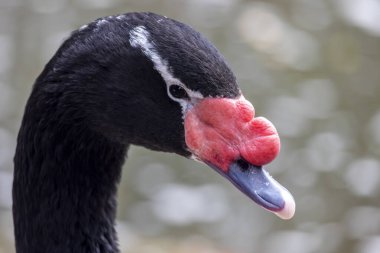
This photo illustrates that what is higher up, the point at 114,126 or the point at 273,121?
the point at 273,121

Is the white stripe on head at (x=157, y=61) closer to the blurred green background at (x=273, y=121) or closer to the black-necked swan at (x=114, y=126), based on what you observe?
the black-necked swan at (x=114, y=126)

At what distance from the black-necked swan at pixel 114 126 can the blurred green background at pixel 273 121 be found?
8.63 ft

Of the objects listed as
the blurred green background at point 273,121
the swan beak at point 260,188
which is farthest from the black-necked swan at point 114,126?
the blurred green background at point 273,121

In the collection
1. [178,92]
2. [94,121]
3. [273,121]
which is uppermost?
[273,121]

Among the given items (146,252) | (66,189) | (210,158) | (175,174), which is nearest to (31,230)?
(66,189)

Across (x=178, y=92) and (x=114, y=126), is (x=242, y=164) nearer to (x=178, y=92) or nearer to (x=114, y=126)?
(x=178, y=92)

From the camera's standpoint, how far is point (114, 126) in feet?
13.9

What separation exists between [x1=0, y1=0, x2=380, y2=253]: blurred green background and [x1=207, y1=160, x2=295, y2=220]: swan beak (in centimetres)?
339

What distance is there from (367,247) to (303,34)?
2.51 m

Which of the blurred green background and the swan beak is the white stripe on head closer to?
the swan beak

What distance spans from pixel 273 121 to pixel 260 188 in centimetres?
473

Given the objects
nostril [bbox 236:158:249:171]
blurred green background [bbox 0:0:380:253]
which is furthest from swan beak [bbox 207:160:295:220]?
blurred green background [bbox 0:0:380:253]

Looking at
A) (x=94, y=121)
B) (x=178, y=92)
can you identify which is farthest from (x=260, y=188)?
(x=94, y=121)

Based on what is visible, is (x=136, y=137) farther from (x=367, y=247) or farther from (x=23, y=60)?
(x=23, y=60)
